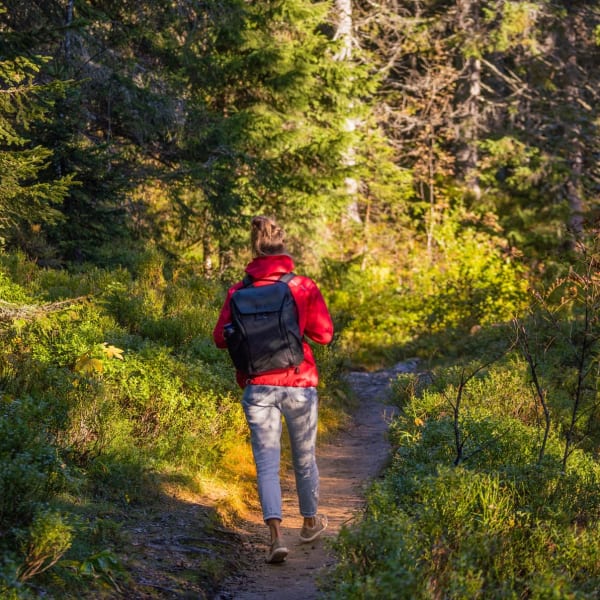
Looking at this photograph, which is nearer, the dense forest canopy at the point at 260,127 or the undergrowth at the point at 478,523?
the undergrowth at the point at 478,523

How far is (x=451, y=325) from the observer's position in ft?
55.8

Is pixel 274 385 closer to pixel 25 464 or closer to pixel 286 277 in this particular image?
pixel 286 277

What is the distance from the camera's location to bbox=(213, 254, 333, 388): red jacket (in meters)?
5.72

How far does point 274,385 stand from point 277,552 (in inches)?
45.3

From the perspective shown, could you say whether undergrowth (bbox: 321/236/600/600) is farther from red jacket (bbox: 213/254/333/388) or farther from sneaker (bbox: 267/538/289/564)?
red jacket (bbox: 213/254/333/388)

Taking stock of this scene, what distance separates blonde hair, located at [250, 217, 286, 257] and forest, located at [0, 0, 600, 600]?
1.67 meters

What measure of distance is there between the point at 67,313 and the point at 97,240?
3.31 metres

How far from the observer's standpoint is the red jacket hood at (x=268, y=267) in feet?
18.9

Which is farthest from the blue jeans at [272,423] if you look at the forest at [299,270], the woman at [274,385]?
the forest at [299,270]

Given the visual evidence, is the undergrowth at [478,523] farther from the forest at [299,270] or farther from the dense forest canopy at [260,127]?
the dense forest canopy at [260,127]

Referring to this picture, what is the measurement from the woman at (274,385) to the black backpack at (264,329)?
103 millimetres

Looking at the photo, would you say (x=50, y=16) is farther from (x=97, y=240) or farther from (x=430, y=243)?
(x=430, y=243)

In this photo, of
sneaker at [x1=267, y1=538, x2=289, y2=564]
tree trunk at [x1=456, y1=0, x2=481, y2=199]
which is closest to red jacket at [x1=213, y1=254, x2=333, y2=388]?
sneaker at [x1=267, y1=538, x2=289, y2=564]

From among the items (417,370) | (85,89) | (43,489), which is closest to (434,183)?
(417,370)
